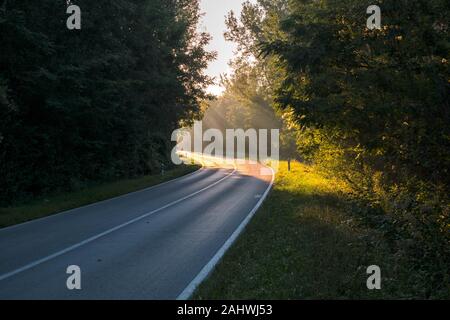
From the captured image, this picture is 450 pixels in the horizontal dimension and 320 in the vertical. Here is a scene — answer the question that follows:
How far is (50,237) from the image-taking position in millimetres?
11578

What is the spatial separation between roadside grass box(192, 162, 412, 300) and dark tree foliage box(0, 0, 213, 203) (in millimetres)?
8905

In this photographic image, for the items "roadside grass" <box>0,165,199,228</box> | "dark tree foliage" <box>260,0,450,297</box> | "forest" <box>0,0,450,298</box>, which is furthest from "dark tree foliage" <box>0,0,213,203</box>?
"dark tree foliage" <box>260,0,450,297</box>

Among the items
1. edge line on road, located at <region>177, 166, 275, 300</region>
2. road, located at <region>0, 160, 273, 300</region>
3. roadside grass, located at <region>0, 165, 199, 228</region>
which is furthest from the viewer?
roadside grass, located at <region>0, 165, 199, 228</region>

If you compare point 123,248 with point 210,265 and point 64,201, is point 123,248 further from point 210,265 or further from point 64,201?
point 64,201

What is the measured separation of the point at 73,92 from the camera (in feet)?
63.2

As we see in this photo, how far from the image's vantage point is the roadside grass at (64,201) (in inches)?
575

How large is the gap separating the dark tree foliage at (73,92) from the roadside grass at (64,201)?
0.87 meters

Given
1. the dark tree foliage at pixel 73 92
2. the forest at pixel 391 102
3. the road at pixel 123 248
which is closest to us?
the road at pixel 123 248

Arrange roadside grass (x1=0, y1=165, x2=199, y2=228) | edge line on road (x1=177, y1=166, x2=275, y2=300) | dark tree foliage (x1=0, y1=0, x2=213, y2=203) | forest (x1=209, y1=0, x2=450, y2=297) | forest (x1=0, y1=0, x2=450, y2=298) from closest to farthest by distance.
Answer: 1. edge line on road (x1=177, y1=166, x2=275, y2=300)
2. forest (x1=209, y1=0, x2=450, y2=297)
3. forest (x1=0, y1=0, x2=450, y2=298)
4. roadside grass (x1=0, y1=165, x2=199, y2=228)
5. dark tree foliage (x1=0, y1=0, x2=213, y2=203)

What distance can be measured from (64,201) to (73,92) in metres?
4.66

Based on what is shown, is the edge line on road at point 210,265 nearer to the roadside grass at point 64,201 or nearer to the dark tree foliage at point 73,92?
the roadside grass at point 64,201

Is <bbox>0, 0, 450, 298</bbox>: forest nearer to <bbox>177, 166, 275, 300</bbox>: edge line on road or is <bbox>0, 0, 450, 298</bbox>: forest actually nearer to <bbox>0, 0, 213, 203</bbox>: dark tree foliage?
<bbox>0, 0, 213, 203</bbox>: dark tree foliage

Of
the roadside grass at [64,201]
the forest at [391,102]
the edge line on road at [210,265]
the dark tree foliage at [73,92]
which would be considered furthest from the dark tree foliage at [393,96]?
the dark tree foliage at [73,92]

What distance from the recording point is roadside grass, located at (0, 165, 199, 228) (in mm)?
14609
